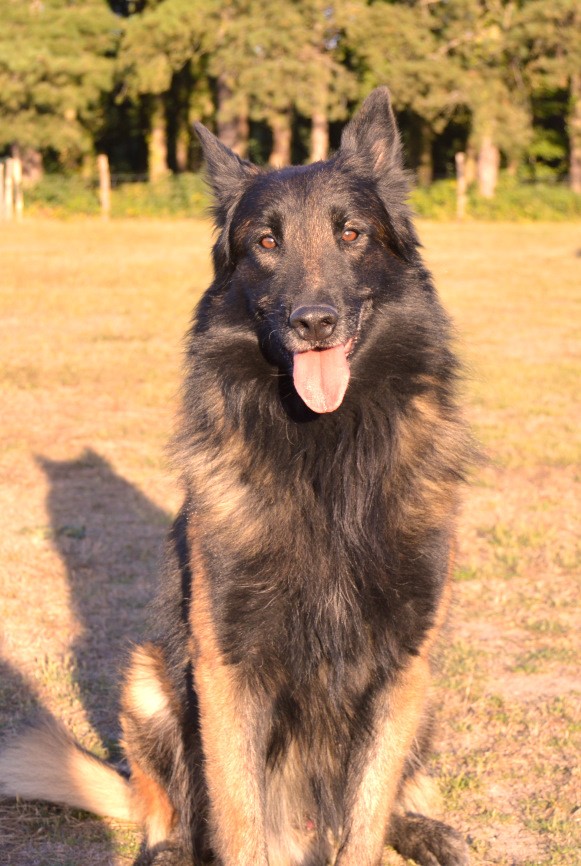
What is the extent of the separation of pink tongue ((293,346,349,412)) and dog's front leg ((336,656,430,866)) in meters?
0.84

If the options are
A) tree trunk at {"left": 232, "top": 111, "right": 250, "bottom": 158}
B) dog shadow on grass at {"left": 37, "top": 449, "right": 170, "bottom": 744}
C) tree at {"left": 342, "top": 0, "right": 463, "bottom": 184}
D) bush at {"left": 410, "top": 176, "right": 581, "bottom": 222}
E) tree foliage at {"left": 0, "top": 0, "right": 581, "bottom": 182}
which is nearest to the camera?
dog shadow on grass at {"left": 37, "top": 449, "right": 170, "bottom": 744}

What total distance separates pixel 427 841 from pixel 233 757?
35.7 inches

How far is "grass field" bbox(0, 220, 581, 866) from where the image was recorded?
3896 millimetres

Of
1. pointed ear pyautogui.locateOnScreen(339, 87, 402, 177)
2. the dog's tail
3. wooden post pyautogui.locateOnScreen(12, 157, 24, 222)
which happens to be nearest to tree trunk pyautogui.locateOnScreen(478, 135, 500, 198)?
wooden post pyautogui.locateOnScreen(12, 157, 24, 222)

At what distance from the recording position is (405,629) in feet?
10.5

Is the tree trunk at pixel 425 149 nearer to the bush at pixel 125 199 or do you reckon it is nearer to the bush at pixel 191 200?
the bush at pixel 191 200

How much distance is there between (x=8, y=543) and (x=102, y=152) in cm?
4596

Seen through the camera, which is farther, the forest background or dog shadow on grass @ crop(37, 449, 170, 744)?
the forest background

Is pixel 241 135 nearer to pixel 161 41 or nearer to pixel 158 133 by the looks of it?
pixel 158 133

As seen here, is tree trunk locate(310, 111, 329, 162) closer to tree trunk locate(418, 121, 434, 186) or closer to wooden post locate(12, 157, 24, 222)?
tree trunk locate(418, 121, 434, 186)

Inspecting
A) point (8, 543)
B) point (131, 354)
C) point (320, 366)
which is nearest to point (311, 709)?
point (320, 366)

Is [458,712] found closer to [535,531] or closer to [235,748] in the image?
[235,748]

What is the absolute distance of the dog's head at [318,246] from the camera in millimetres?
3312

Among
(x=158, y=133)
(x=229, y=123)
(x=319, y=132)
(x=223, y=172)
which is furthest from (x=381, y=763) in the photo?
(x=158, y=133)
